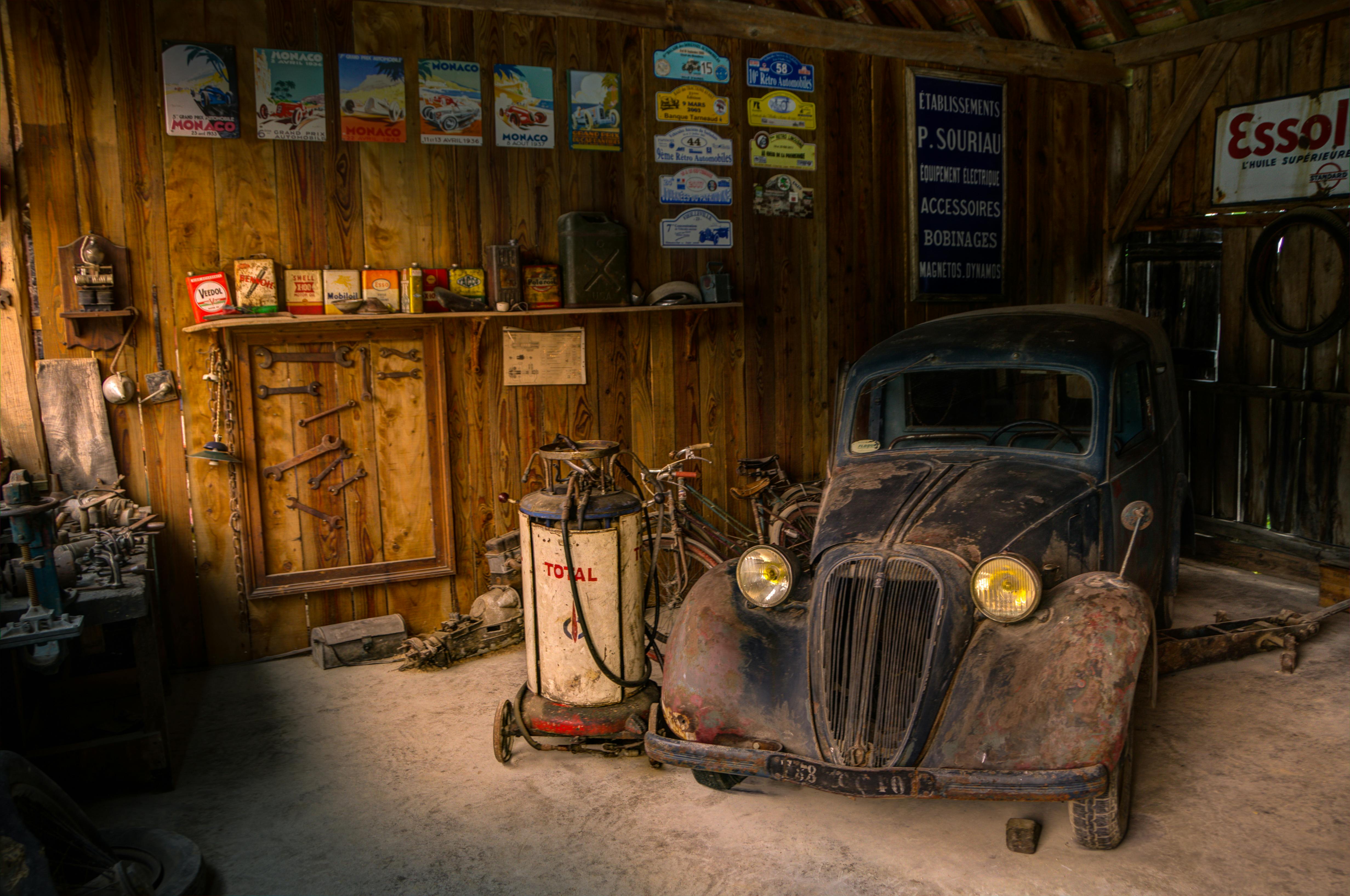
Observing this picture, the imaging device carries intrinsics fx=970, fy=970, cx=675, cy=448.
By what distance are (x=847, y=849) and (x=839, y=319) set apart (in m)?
4.16

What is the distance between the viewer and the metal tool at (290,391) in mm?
5297

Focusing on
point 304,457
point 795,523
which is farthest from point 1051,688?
point 304,457

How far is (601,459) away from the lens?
14.0 ft

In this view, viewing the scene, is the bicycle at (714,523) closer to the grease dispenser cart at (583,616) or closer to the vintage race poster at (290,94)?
the grease dispenser cart at (583,616)

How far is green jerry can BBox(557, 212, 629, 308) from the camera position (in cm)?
571

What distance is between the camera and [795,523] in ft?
20.0

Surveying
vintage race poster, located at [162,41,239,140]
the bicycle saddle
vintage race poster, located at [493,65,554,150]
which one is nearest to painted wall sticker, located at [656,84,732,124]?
vintage race poster, located at [493,65,554,150]

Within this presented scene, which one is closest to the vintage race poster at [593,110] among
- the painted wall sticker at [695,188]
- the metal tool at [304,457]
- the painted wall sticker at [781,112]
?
the painted wall sticker at [695,188]

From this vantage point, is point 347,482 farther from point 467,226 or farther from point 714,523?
point 714,523

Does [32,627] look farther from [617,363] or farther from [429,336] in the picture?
[617,363]

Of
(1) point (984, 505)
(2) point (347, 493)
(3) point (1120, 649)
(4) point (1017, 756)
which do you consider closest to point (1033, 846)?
(4) point (1017, 756)

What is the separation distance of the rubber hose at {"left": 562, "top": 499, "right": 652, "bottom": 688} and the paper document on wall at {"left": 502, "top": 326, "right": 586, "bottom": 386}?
6.62ft

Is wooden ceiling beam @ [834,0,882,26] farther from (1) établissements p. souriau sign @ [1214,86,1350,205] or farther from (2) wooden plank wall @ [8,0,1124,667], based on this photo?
(1) établissements p. souriau sign @ [1214,86,1350,205]

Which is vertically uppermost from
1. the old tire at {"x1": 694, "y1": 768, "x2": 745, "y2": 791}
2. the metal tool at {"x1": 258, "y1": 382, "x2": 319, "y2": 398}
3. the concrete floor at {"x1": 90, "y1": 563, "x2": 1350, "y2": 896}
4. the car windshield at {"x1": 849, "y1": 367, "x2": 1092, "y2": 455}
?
the metal tool at {"x1": 258, "y1": 382, "x2": 319, "y2": 398}
